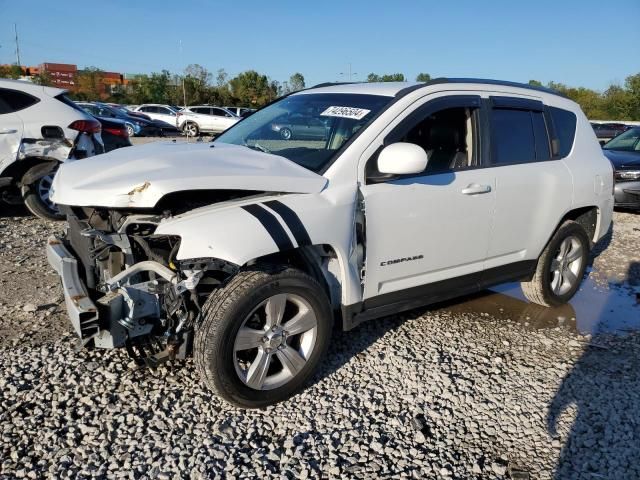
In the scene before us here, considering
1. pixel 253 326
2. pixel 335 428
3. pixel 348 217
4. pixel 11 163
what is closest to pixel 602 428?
pixel 335 428

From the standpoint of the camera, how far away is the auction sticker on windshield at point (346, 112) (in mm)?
3428

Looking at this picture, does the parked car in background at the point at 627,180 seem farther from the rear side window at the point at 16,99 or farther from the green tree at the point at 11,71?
the green tree at the point at 11,71

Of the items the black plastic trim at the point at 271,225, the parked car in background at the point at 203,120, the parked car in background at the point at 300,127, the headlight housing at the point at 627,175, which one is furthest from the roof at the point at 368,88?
the parked car in background at the point at 203,120

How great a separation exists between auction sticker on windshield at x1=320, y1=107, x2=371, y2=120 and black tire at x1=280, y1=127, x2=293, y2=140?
0.26 metres

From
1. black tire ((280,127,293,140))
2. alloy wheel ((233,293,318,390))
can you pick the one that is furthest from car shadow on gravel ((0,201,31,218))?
alloy wheel ((233,293,318,390))

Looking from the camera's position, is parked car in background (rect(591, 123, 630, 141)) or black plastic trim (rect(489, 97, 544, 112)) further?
parked car in background (rect(591, 123, 630, 141))

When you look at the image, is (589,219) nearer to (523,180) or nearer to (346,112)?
(523,180)

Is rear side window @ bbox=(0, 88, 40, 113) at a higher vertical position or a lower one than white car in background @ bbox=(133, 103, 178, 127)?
lower

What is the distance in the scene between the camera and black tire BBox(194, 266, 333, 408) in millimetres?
2686

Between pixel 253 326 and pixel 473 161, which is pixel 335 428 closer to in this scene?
pixel 253 326

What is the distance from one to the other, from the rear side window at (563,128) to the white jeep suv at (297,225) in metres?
0.36

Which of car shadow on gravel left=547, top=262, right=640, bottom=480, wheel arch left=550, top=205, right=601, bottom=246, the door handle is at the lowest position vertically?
car shadow on gravel left=547, top=262, right=640, bottom=480

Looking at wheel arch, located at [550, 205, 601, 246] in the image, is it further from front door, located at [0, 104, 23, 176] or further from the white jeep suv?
front door, located at [0, 104, 23, 176]

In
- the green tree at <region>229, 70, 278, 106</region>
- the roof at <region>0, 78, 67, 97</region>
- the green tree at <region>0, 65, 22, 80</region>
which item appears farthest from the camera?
the green tree at <region>229, 70, 278, 106</region>
